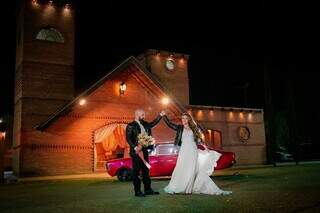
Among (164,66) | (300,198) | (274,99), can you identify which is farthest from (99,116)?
(274,99)

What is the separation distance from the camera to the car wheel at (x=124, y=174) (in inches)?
589

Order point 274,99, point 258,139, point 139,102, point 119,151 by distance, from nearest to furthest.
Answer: point 139,102, point 119,151, point 258,139, point 274,99

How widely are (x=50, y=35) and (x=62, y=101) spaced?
4085mm

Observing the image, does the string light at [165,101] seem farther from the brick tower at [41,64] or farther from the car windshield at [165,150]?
the car windshield at [165,150]

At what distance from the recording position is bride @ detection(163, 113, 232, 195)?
340 inches

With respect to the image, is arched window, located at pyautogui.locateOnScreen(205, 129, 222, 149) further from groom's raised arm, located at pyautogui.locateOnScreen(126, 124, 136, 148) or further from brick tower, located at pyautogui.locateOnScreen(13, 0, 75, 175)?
groom's raised arm, located at pyautogui.locateOnScreen(126, 124, 136, 148)

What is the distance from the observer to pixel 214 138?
2809 centimetres

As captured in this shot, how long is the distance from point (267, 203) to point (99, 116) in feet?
50.8

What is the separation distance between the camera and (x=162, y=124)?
23469mm

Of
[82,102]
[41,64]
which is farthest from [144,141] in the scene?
[41,64]

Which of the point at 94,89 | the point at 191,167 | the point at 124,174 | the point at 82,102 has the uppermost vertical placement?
the point at 94,89

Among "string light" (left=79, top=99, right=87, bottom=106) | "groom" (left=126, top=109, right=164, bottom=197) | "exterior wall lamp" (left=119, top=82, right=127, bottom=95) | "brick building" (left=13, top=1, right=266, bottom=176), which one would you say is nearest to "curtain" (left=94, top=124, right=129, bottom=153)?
"brick building" (left=13, top=1, right=266, bottom=176)

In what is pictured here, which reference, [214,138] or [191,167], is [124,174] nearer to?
[191,167]

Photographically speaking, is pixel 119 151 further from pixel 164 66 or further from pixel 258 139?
pixel 258 139
